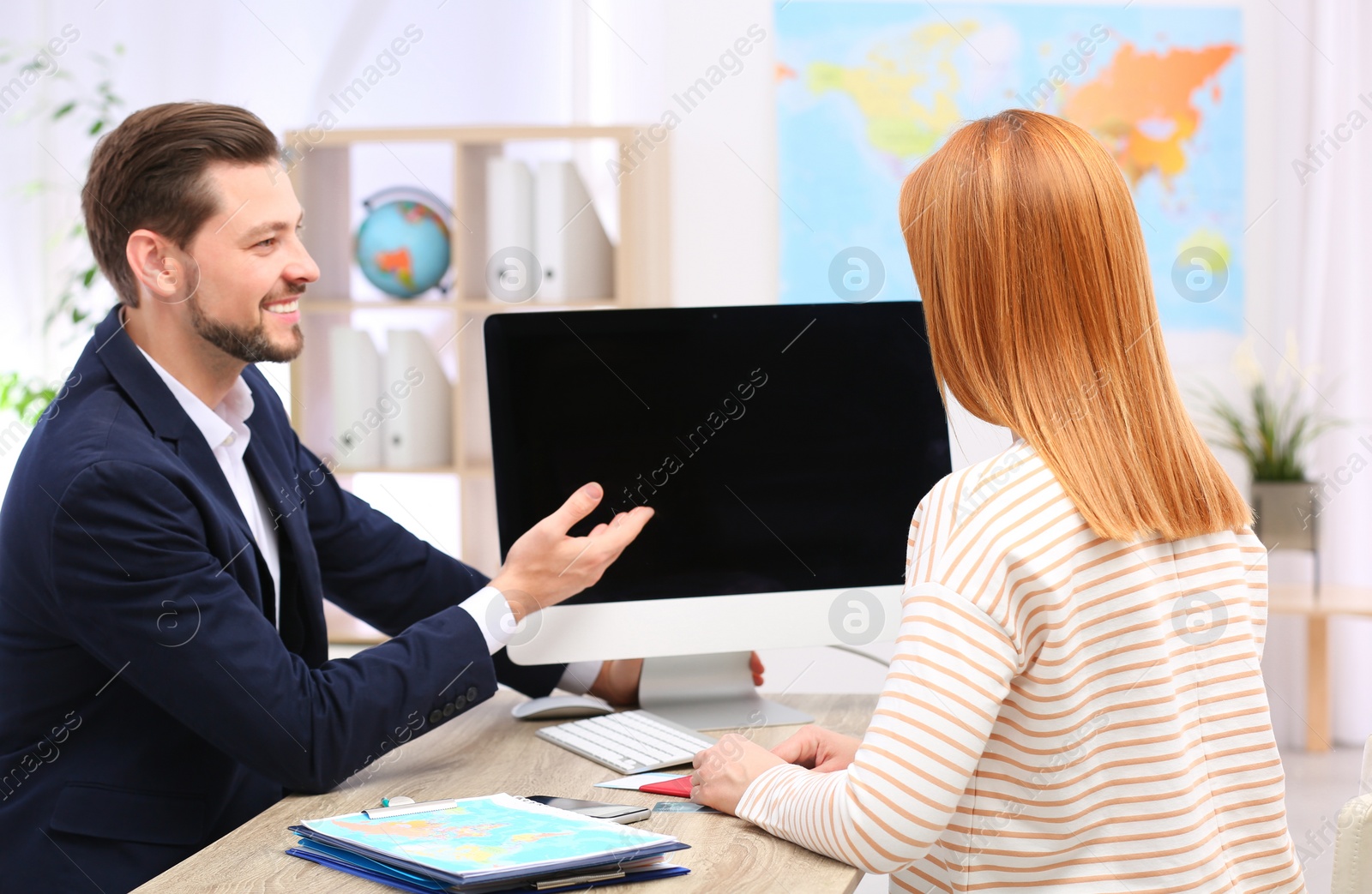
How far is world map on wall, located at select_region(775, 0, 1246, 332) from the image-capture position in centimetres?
362

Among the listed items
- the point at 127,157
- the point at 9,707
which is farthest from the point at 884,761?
the point at 127,157

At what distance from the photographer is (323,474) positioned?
68.6 inches

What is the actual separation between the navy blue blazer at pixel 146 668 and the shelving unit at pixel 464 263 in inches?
72.1

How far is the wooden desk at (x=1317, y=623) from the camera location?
136 inches

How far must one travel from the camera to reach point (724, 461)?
61.3 inches

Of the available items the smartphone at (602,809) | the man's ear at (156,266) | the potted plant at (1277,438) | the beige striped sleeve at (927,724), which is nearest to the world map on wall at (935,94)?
the potted plant at (1277,438)

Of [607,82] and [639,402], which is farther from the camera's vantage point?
[607,82]

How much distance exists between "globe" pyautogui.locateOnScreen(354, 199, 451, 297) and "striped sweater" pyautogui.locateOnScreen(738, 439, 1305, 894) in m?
2.51

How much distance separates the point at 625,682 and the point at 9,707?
0.74m

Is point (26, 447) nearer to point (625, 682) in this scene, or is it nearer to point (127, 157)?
point (127, 157)

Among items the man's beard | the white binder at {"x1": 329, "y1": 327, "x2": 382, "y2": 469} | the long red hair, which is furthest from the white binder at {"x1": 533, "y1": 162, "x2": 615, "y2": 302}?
the long red hair

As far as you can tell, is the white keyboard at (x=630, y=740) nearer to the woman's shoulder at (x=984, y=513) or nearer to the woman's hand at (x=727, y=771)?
the woman's hand at (x=727, y=771)

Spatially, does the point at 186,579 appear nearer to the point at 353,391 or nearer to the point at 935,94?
the point at 353,391

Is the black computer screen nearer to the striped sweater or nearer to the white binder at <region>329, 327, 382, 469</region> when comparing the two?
the striped sweater
